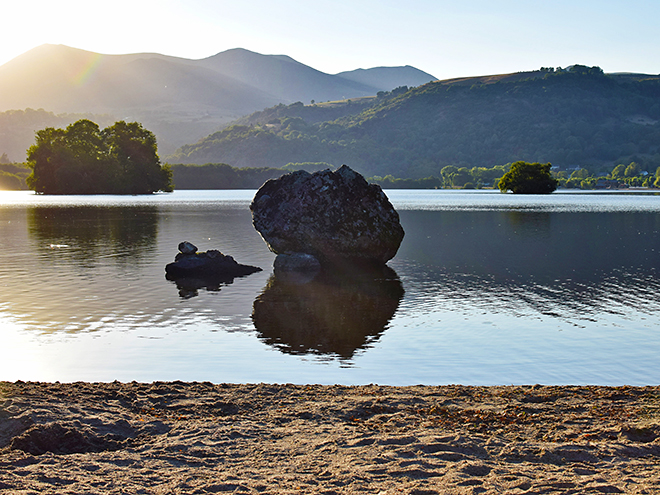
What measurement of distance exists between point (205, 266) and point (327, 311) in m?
8.24

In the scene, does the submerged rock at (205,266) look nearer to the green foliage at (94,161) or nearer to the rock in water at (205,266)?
the rock in water at (205,266)

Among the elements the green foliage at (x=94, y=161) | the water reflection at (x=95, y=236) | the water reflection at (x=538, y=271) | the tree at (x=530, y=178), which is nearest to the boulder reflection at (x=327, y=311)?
the water reflection at (x=538, y=271)

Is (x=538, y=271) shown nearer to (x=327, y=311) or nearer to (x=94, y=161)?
(x=327, y=311)

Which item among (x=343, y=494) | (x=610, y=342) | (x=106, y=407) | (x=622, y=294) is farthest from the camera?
(x=622, y=294)

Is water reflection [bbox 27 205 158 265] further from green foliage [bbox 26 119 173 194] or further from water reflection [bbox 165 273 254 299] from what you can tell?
green foliage [bbox 26 119 173 194]

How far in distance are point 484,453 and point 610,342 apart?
6935 millimetres

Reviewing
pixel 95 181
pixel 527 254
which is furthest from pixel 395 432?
pixel 95 181

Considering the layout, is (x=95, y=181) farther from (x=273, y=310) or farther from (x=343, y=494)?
(x=343, y=494)

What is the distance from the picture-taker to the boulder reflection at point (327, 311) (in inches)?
479

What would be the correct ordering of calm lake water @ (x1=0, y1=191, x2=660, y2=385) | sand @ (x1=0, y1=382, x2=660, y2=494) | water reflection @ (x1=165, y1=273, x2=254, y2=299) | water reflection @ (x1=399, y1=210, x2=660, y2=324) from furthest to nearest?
water reflection @ (x1=165, y1=273, x2=254, y2=299) → water reflection @ (x1=399, y1=210, x2=660, y2=324) → calm lake water @ (x1=0, y1=191, x2=660, y2=385) → sand @ (x1=0, y1=382, x2=660, y2=494)

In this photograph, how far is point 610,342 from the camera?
39.3 ft

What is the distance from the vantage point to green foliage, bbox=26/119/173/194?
119 meters

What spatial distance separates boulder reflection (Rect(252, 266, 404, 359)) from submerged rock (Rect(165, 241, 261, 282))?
1.70 meters

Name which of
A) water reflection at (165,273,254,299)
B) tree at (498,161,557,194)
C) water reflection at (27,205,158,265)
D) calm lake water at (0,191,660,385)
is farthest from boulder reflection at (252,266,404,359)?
tree at (498,161,557,194)
